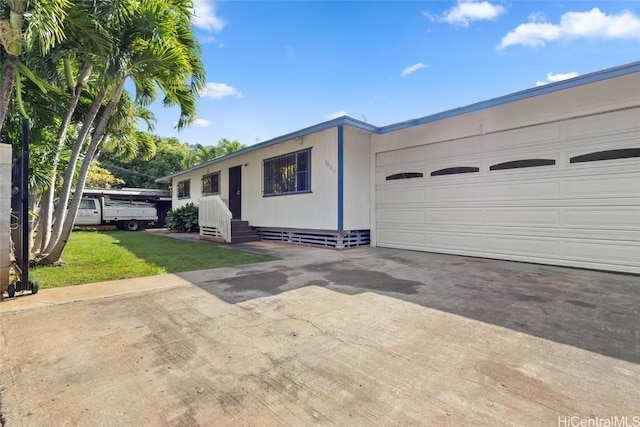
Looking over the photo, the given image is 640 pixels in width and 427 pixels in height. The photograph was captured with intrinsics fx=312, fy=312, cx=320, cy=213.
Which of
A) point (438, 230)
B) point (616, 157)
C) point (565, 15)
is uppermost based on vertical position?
point (565, 15)

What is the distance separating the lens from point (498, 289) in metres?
4.41

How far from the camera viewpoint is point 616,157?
5500 millimetres

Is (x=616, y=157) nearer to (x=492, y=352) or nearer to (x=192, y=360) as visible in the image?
(x=492, y=352)

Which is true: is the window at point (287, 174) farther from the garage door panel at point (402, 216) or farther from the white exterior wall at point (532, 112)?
the white exterior wall at point (532, 112)

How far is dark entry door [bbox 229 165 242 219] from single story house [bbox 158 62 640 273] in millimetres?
1567

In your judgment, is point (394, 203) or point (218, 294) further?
point (394, 203)

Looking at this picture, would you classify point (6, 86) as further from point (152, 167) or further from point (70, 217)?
point (152, 167)

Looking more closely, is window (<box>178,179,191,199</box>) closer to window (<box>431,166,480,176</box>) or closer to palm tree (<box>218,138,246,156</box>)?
palm tree (<box>218,138,246,156</box>)

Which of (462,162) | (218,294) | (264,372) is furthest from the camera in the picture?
(462,162)

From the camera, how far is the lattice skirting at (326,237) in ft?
29.0

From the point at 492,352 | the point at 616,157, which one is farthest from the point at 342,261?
the point at 616,157

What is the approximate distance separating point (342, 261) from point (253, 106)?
377 inches

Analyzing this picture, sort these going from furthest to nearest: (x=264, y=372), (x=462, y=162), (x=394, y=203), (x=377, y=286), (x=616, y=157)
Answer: (x=394, y=203) → (x=462, y=162) → (x=616, y=157) → (x=377, y=286) → (x=264, y=372)

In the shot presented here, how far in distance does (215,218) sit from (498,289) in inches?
361
